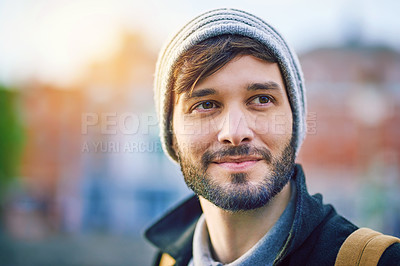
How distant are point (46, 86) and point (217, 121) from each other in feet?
56.5

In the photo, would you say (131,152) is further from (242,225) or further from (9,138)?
(242,225)

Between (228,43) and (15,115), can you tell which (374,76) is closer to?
(15,115)

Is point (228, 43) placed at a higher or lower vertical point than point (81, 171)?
higher

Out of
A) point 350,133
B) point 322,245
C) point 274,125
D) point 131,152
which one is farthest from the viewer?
point 350,133

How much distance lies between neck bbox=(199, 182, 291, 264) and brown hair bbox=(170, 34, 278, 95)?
703 mm

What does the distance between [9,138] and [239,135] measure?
16.3 meters

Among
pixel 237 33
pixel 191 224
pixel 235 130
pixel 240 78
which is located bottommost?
pixel 191 224

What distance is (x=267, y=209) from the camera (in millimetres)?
1979

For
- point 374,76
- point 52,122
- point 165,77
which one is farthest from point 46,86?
point 165,77

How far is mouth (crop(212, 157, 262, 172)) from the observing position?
72.9 inches

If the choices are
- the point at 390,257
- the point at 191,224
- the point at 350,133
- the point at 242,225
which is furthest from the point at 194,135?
the point at 350,133

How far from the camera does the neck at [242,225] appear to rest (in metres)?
1.99

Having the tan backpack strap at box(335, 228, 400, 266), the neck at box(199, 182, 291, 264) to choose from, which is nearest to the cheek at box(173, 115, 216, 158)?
the neck at box(199, 182, 291, 264)

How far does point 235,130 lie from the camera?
1838mm
